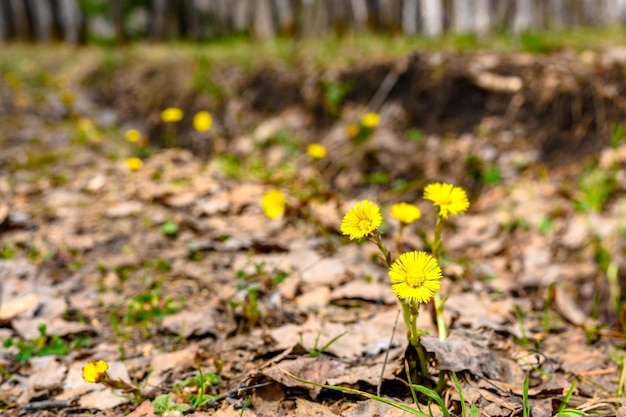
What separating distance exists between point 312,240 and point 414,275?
4.79 feet

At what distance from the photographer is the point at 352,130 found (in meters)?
3.39

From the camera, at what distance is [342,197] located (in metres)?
3.20

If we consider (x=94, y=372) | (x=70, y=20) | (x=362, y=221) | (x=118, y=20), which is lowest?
(x=94, y=372)

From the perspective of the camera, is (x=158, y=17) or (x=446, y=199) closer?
(x=446, y=199)

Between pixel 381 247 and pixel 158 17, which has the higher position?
pixel 158 17

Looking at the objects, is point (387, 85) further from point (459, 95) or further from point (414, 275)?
point (414, 275)

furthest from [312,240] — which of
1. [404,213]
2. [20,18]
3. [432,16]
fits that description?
[20,18]

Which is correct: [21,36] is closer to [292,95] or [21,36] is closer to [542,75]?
[292,95]

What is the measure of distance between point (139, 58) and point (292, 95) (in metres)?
2.77

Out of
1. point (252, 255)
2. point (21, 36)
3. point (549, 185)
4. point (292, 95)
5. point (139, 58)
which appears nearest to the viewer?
point (252, 255)

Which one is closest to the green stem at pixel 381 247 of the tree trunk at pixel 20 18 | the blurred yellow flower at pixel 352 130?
the blurred yellow flower at pixel 352 130

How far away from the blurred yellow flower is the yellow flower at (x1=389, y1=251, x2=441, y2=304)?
2357 millimetres

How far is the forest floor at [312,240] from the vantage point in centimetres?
146

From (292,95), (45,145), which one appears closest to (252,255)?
(292,95)
